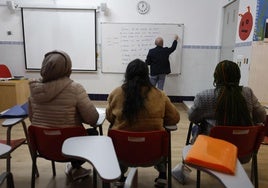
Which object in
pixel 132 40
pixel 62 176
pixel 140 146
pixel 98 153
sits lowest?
pixel 62 176

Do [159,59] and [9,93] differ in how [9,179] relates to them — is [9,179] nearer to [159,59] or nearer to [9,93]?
[9,93]

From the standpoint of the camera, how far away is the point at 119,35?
4.77 metres

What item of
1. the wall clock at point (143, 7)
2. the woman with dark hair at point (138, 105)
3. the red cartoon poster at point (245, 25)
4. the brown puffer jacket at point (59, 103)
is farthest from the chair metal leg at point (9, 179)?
the wall clock at point (143, 7)

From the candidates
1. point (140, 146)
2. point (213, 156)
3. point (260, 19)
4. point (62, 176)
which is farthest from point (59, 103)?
point (260, 19)

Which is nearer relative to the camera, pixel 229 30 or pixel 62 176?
pixel 62 176

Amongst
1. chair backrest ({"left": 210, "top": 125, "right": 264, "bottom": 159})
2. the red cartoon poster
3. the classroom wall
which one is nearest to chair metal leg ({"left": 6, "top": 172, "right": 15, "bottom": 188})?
chair backrest ({"left": 210, "top": 125, "right": 264, "bottom": 159})

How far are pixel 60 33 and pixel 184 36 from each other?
8.52 feet

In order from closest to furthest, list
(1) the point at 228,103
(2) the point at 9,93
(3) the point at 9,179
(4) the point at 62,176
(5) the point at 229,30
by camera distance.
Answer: (3) the point at 9,179 < (1) the point at 228,103 < (4) the point at 62,176 < (2) the point at 9,93 < (5) the point at 229,30

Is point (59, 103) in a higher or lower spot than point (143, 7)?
lower

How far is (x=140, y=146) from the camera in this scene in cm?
140

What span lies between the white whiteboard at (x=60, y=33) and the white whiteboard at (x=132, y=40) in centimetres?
29

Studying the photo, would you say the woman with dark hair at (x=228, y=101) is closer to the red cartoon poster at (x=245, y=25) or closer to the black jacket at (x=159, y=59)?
the red cartoon poster at (x=245, y=25)

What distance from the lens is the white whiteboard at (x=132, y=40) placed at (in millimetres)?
4738

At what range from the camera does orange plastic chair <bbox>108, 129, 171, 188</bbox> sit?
4.47 feet
